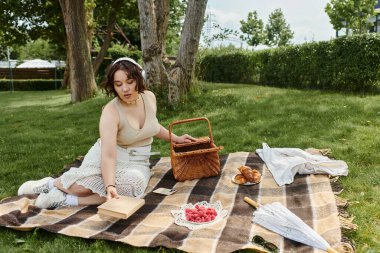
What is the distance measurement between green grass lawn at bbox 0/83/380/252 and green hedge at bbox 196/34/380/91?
1090 mm

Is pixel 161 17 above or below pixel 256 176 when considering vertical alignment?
above

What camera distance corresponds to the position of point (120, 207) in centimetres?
303

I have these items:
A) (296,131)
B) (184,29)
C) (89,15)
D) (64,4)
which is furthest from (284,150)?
(89,15)

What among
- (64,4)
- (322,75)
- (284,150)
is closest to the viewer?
(284,150)

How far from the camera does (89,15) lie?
58.4 ft

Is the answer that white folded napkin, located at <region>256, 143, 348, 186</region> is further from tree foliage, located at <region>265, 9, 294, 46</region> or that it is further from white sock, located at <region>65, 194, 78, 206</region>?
tree foliage, located at <region>265, 9, 294, 46</region>

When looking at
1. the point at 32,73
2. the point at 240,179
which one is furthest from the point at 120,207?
the point at 32,73

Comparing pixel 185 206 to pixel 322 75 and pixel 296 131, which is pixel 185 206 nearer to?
pixel 296 131

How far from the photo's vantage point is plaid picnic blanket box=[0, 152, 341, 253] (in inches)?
110

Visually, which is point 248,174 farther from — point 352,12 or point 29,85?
point 29,85

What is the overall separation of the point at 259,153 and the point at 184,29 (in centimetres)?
456

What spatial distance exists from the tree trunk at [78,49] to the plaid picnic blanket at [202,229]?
29.2 ft

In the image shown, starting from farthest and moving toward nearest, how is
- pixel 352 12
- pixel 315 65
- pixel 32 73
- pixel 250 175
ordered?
pixel 32 73, pixel 352 12, pixel 315 65, pixel 250 175

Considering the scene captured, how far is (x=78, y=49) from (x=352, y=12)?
709 inches
